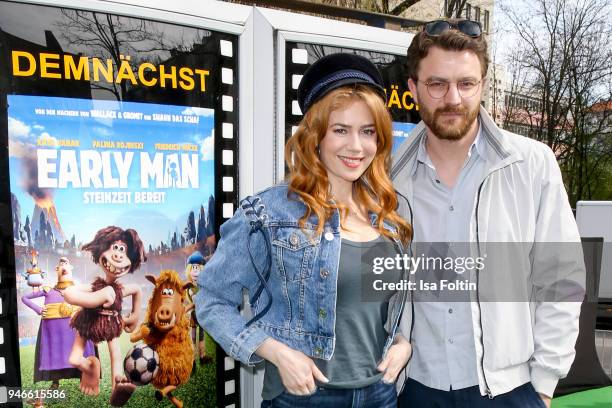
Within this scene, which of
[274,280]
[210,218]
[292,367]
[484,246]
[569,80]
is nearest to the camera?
[292,367]

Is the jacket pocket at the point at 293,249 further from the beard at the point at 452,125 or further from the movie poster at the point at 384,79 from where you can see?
the movie poster at the point at 384,79

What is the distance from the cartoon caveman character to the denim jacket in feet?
2.00

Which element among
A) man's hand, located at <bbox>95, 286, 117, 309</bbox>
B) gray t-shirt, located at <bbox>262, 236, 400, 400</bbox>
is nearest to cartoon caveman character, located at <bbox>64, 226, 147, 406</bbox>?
man's hand, located at <bbox>95, 286, 117, 309</bbox>

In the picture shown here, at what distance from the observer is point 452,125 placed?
203 centimetres

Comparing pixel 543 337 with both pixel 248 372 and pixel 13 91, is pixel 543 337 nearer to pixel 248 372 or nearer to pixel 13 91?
pixel 248 372

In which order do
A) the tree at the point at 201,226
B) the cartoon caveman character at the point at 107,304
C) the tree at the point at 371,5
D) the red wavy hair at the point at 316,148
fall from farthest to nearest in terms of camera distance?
the tree at the point at 371,5 < the tree at the point at 201,226 < the cartoon caveman character at the point at 107,304 < the red wavy hair at the point at 316,148

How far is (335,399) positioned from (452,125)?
1.00 metres

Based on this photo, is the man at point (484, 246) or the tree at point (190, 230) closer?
the man at point (484, 246)

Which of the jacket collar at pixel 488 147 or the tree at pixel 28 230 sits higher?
the jacket collar at pixel 488 147

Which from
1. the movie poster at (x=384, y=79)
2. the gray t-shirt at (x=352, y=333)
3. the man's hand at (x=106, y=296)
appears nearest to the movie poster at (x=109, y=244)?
the man's hand at (x=106, y=296)

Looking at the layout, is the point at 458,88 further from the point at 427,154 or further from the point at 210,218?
the point at 210,218

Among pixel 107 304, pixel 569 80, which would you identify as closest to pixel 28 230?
pixel 107 304

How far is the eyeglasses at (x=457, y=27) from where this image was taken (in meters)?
2.04

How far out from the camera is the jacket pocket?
5.48ft
